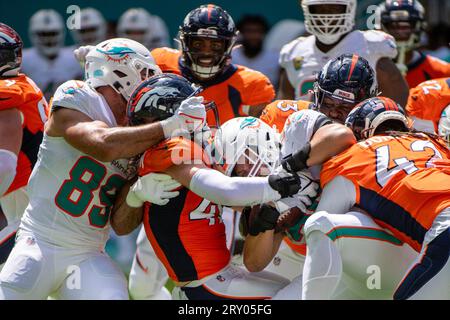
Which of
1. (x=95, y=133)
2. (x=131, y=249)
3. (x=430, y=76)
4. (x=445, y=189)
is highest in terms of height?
(x=95, y=133)

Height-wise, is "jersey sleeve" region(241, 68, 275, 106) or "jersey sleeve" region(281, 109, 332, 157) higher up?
"jersey sleeve" region(281, 109, 332, 157)

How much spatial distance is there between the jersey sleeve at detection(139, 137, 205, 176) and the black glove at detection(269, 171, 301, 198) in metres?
0.36

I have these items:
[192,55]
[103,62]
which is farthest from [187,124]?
[192,55]

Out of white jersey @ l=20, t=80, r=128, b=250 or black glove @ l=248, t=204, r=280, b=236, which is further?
white jersey @ l=20, t=80, r=128, b=250

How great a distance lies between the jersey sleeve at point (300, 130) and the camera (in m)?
4.73

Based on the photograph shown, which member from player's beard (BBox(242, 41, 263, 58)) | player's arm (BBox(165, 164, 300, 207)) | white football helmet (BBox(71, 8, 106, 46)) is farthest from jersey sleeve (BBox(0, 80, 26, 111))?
white football helmet (BBox(71, 8, 106, 46))

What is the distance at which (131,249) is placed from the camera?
317 inches

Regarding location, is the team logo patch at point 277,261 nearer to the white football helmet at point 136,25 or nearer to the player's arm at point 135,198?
the player's arm at point 135,198

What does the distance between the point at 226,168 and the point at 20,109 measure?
1323 millimetres

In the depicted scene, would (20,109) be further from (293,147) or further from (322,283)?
(322,283)

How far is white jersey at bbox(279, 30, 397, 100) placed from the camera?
6727 millimetres

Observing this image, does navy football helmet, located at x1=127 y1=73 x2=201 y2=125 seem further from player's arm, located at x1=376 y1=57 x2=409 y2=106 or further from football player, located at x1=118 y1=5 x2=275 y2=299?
player's arm, located at x1=376 y1=57 x2=409 y2=106

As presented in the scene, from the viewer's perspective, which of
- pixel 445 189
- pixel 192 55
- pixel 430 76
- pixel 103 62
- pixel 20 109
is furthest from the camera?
pixel 430 76

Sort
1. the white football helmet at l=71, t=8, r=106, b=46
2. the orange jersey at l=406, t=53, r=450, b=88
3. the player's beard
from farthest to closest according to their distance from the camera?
the white football helmet at l=71, t=8, r=106, b=46 → the player's beard → the orange jersey at l=406, t=53, r=450, b=88
